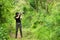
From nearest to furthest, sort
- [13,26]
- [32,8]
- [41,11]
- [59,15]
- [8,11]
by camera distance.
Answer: [59,15], [8,11], [13,26], [41,11], [32,8]

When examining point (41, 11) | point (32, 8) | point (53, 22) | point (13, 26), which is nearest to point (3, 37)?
point (53, 22)

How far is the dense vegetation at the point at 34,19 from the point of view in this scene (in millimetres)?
9530

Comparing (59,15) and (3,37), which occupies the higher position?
(59,15)

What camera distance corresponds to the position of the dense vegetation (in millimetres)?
9530

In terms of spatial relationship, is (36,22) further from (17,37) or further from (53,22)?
(53,22)

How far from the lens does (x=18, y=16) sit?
13633 mm

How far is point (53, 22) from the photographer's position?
370 inches

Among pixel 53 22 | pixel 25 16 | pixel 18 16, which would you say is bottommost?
pixel 25 16

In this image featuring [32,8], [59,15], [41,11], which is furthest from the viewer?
[32,8]

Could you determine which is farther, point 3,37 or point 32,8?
point 32,8

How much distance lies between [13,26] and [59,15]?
6.28 m

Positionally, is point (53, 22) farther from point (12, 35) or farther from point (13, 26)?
point (13, 26)

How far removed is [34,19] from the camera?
16688 millimetres

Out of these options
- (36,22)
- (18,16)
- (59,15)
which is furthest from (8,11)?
(59,15)
